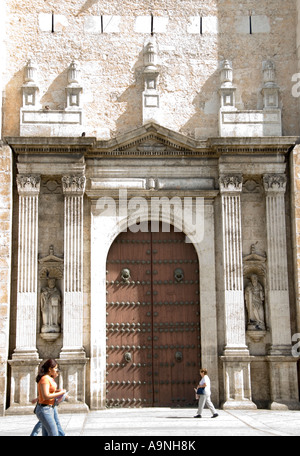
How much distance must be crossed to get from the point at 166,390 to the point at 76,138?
5701mm

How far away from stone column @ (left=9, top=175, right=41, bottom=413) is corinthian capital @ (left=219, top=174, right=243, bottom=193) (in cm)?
398

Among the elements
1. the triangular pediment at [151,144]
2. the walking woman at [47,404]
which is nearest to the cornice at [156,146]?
the triangular pediment at [151,144]

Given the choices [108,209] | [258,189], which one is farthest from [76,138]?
[258,189]

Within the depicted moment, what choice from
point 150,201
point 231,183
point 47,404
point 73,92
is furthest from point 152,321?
point 47,404

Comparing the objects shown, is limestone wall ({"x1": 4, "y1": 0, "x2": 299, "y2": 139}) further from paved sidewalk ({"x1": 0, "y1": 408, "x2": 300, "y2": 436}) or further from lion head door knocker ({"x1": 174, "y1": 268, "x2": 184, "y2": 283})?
paved sidewalk ({"x1": 0, "y1": 408, "x2": 300, "y2": 436})

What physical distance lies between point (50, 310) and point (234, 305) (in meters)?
3.88

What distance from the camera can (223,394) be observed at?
51.0ft

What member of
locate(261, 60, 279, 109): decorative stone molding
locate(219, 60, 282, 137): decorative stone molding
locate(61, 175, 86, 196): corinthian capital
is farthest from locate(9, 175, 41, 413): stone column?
locate(261, 60, 279, 109): decorative stone molding

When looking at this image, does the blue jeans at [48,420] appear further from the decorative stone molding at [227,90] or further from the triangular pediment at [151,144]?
the decorative stone molding at [227,90]

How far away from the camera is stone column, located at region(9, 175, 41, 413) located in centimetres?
1509

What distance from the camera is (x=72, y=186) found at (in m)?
15.9

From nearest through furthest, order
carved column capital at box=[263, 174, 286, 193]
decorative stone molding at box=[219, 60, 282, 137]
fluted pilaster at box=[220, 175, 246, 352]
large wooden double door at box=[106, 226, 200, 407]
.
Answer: fluted pilaster at box=[220, 175, 246, 352] < large wooden double door at box=[106, 226, 200, 407] < carved column capital at box=[263, 174, 286, 193] < decorative stone molding at box=[219, 60, 282, 137]
